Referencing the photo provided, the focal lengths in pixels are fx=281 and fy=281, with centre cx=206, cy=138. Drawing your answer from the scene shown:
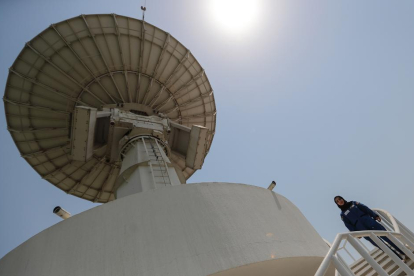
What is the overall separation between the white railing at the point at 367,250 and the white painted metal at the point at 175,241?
1343mm

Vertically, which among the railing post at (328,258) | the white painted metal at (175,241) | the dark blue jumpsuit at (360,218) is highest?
the railing post at (328,258)

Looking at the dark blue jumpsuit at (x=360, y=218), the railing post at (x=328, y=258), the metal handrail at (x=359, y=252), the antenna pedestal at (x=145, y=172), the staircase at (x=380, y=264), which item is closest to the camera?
the railing post at (x=328, y=258)

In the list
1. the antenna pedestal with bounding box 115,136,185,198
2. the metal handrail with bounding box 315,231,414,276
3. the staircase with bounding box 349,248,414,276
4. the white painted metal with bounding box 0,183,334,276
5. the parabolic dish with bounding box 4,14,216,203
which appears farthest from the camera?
the parabolic dish with bounding box 4,14,216,203

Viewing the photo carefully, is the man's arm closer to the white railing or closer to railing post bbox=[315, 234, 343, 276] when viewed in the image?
the white railing

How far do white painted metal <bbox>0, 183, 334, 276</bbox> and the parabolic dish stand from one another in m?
7.88

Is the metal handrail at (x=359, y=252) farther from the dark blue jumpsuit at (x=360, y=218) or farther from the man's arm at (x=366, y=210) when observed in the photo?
the man's arm at (x=366, y=210)

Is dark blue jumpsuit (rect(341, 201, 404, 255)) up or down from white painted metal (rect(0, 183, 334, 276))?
up

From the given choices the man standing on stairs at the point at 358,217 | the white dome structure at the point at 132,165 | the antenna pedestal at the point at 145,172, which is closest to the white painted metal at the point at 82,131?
the white dome structure at the point at 132,165

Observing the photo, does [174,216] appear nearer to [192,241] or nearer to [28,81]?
[192,241]

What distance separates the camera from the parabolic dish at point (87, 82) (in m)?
13.1

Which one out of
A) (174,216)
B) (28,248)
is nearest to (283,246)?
(174,216)

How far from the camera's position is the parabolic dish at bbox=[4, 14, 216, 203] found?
1307 cm

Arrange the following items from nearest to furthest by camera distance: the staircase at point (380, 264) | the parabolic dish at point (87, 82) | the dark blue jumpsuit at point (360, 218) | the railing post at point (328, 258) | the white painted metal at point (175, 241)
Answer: the railing post at point (328, 258) < the staircase at point (380, 264) < the white painted metal at point (175, 241) < the dark blue jumpsuit at point (360, 218) < the parabolic dish at point (87, 82)

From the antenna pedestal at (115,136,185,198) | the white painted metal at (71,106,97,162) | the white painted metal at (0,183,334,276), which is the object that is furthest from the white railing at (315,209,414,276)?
the white painted metal at (71,106,97,162)
